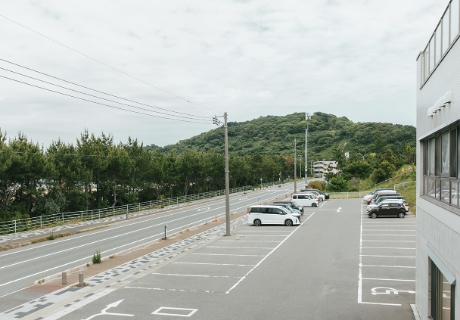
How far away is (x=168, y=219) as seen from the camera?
39969 mm

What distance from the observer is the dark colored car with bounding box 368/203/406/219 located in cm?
3481

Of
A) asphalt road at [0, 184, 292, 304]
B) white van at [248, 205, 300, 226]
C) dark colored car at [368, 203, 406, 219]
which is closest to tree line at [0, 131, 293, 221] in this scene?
asphalt road at [0, 184, 292, 304]

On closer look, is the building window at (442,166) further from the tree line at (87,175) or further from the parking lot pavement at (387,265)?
the tree line at (87,175)

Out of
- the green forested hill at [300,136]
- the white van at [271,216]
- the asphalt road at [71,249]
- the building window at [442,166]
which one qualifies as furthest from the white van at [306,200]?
the green forested hill at [300,136]

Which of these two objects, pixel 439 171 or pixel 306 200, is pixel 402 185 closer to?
pixel 306 200

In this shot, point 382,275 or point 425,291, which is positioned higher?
point 425,291

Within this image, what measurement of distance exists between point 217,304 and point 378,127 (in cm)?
12859

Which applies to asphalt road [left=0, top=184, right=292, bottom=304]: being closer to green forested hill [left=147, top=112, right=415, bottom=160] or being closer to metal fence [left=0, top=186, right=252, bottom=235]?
metal fence [left=0, top=186, right=252, bottom=235]

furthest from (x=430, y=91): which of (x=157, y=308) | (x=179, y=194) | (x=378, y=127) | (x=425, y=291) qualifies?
(x=378, y=127)

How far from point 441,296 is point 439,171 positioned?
2.57m

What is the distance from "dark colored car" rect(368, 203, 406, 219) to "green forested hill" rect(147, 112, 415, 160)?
7806 centimetres

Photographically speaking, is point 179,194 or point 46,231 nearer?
point 46,231

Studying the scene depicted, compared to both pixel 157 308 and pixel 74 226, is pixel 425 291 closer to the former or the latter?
pixel 157 308

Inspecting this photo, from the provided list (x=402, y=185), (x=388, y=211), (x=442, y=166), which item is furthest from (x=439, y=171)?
(x=402, y=185)
